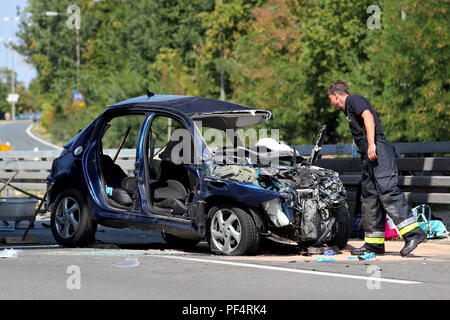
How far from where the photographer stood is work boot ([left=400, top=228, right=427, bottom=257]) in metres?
9.72

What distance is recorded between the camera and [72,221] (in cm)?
1105

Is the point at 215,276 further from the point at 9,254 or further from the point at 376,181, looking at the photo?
the point at 9,254

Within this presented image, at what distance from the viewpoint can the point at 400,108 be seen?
32094 millimetres

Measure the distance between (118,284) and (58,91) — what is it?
Answer: 80268mm

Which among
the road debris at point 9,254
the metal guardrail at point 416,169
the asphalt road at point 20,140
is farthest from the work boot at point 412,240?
the asphalt road at point 20,140

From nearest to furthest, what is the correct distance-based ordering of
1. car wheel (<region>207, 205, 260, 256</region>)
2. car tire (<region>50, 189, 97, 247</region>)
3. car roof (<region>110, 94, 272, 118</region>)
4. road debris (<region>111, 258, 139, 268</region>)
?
road debris (<region>111, 258, 139, 268</region>), car wheel (<region>207, 205, 260, 256</region>), car roof (<region>110, 94, 272, 118</region>), car tire (<region>50, 189, 97, 247</region>)

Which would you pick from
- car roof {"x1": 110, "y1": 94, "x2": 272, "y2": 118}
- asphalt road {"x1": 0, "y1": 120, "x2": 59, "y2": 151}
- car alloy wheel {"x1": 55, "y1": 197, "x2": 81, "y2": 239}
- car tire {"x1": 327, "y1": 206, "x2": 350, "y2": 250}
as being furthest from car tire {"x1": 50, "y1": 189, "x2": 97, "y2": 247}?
asphalt road {"x1": 0, "y1": 120, "x2": 59, "y2": 151}

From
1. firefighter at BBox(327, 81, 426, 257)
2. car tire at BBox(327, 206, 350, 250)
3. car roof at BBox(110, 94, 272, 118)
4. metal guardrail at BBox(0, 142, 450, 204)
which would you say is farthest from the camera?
metal guardrail at BBox(0, 142, 450, 204)

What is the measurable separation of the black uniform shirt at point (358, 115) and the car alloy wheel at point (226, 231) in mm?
1600

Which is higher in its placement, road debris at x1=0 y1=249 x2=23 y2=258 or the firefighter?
the firefighter

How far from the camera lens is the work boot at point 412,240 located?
9.72 meters

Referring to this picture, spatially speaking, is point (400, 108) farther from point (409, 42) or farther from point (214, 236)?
point (214, 236)

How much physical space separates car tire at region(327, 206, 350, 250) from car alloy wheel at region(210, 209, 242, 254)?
1197 millimetres

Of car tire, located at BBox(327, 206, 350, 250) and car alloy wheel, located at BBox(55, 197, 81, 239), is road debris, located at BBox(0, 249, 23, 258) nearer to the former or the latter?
car alloy wheel, located at BBox(55, 197, 81, 239)
